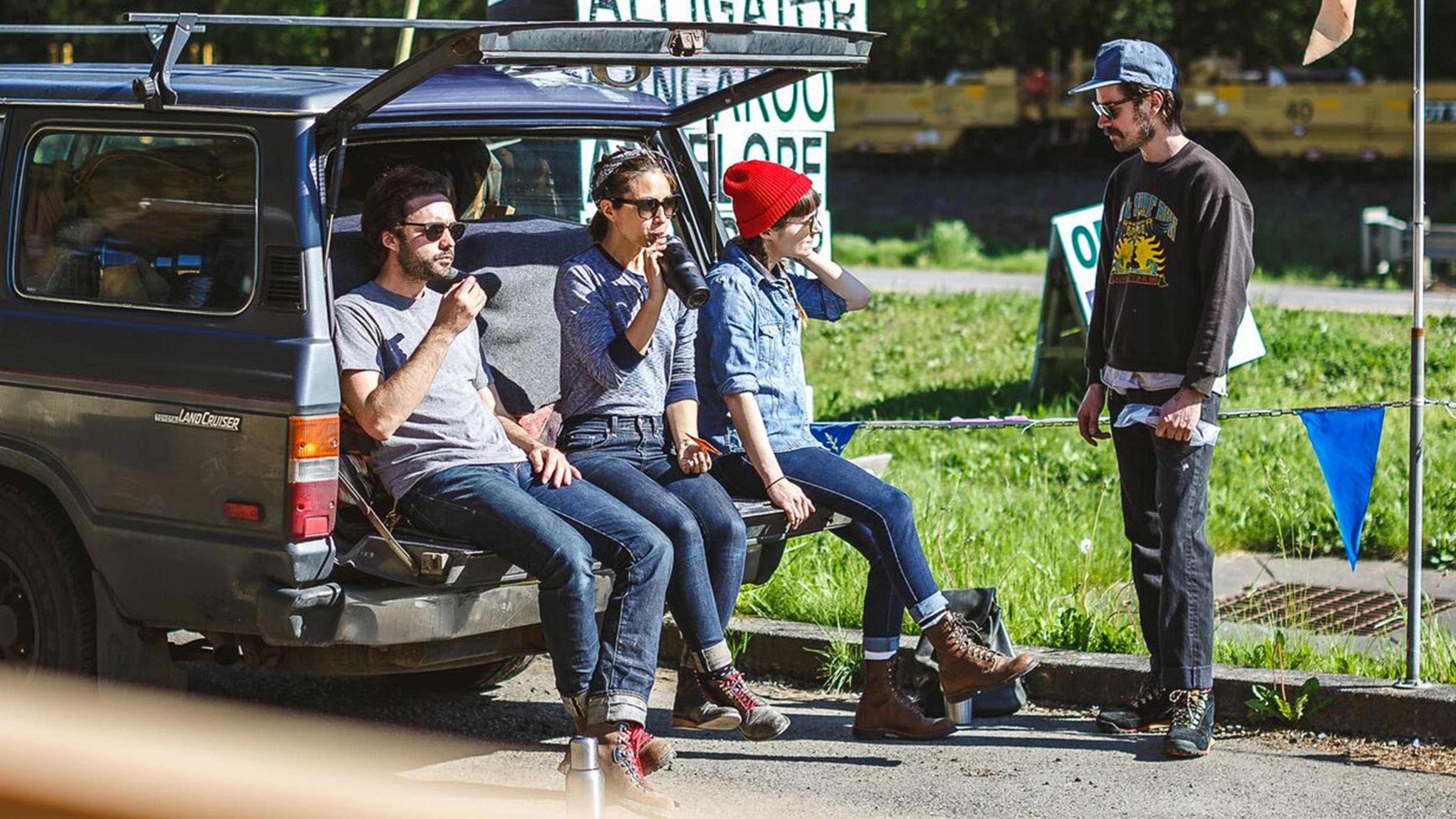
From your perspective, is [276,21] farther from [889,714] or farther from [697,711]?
[889,714]

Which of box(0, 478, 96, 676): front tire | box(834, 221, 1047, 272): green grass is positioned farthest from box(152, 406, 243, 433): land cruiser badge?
box(834, 221, 1047, 272): green grass

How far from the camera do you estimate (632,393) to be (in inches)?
216

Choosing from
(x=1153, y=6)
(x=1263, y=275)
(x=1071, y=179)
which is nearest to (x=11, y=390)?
(x=1263, y=275)

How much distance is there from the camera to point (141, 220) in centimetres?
509

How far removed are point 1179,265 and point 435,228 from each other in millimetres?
2093

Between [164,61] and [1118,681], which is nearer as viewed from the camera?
[164,61]

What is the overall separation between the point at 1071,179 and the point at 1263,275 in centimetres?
1461

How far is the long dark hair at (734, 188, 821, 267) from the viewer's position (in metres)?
5.58

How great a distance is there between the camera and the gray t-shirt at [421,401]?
5027 mm

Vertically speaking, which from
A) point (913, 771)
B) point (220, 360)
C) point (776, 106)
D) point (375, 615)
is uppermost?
point (776, 106)

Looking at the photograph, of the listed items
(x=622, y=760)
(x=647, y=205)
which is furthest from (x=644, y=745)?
(x=647, y=205)

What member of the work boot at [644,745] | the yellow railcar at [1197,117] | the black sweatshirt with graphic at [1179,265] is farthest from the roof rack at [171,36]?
the yellow railcar at [1197,117]

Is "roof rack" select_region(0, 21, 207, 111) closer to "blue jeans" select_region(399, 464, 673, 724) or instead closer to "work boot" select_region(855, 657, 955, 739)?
"blue jeans" select_region(399, 464, 673, 724)

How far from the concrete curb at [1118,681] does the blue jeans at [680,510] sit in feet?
2.83
